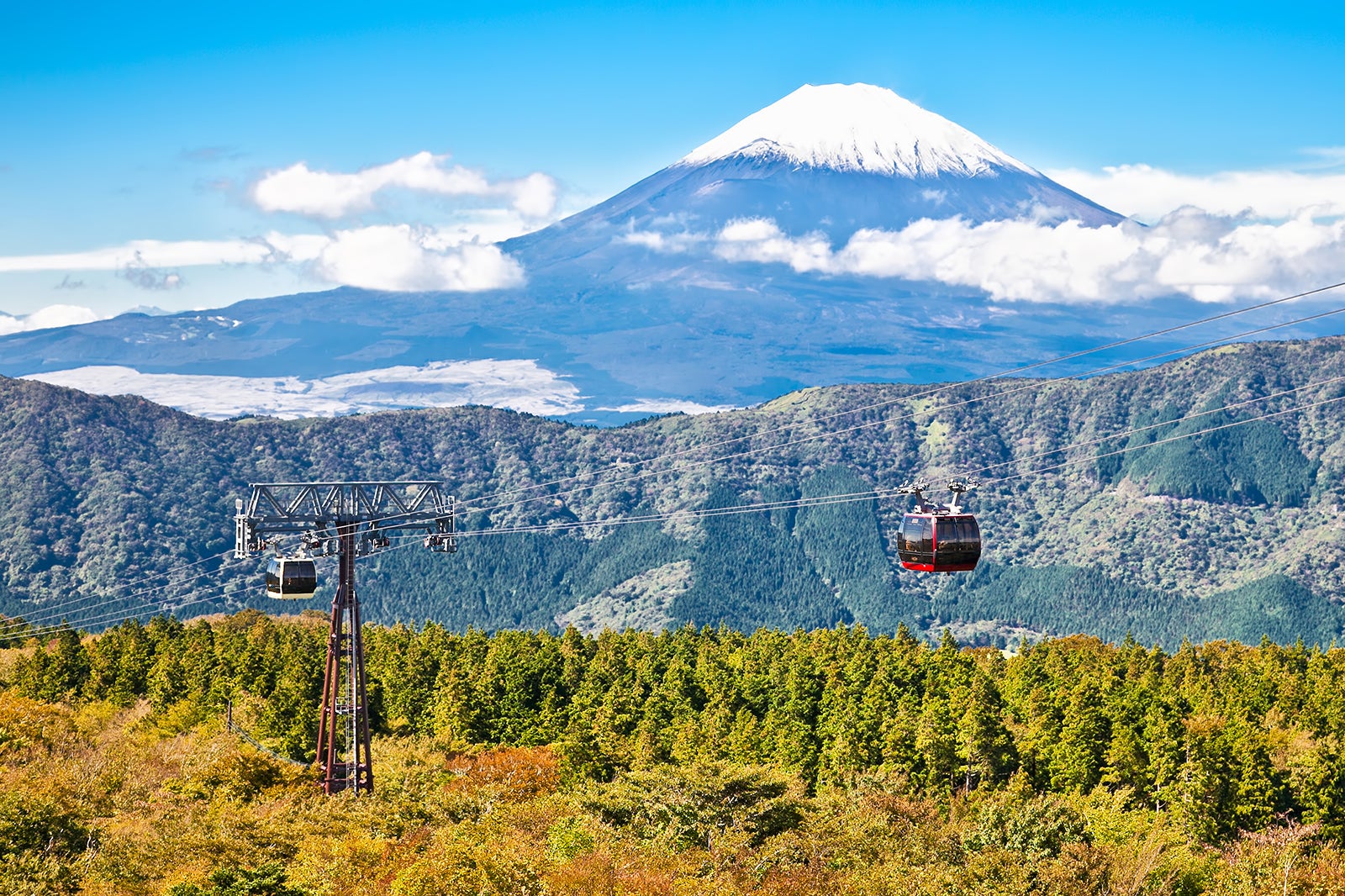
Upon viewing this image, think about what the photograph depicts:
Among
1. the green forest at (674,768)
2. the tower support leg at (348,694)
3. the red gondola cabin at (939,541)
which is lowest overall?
the green forest at (674,768)

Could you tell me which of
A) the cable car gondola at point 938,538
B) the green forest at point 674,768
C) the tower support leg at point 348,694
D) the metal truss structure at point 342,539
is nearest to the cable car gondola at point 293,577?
the metal truss structure at point 342,539

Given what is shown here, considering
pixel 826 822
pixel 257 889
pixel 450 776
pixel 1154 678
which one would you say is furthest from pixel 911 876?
pixel 1154 678

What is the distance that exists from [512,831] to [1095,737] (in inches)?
2013

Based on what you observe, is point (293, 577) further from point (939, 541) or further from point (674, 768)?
point (939, 541)

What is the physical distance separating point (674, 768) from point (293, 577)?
2615 centimetres

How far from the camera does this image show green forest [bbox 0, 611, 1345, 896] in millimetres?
63562

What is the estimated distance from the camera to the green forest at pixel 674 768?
6356cm

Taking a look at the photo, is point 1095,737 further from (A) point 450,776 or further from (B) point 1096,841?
(A) point 450,776

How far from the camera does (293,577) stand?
71.5 meters

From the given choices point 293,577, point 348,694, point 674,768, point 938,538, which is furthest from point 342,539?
point 938,538

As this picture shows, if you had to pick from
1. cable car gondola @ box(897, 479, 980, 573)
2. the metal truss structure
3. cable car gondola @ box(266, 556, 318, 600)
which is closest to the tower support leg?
the metal truss structure

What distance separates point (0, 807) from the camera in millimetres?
64750

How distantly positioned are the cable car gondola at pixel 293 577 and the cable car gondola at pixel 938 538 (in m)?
27.0

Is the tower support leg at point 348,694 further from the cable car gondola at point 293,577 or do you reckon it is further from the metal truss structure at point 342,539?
the cable car gondola at point 293,577
